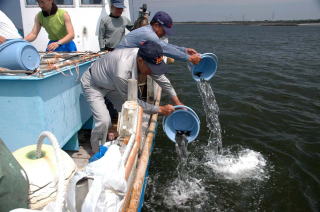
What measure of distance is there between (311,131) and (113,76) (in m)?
6.78

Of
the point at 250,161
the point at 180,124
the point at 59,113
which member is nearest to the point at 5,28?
the point at 59,113

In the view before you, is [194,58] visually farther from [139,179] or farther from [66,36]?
[139,179]

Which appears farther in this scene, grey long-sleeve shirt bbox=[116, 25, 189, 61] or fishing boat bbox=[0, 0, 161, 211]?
grey long-sleeve shirt bbox=[116, 25, 189, 61]

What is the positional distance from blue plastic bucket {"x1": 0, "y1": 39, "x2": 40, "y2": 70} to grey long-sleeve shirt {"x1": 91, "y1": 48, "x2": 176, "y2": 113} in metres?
0.90

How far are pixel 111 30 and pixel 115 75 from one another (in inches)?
114

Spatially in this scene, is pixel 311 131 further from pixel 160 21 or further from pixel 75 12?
pixel 75 12

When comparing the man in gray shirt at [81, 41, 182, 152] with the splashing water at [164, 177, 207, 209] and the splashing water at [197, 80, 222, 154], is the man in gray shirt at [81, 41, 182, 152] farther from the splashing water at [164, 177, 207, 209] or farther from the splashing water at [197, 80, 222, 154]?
the splashing water at [197, 80, 222, 154]

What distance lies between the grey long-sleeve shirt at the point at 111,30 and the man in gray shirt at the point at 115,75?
2.44 m

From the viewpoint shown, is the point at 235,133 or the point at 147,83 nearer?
the point at 147,83

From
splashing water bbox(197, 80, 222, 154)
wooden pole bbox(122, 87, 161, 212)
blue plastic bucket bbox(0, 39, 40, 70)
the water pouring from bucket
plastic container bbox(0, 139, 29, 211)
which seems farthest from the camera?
splashing water bbox(197, 80, 222, 154)

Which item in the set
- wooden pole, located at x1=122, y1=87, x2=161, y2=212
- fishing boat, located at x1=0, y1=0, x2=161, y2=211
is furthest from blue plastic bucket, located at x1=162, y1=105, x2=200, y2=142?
fishing boat, located at x1=0, y1=0, x2=161, y2=211

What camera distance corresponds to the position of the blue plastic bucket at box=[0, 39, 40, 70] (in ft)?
9.12

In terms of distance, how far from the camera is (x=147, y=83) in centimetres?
614

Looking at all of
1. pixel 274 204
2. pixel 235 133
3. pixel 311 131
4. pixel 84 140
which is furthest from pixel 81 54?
pixel 311 131
